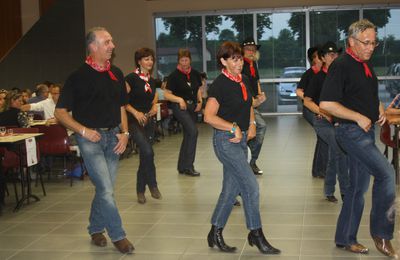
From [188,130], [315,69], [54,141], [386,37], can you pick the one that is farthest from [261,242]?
[386,37]

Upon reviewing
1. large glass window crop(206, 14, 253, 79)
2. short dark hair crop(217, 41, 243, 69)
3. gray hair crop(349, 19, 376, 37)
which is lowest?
short dark hair crop(217, 41, 243, 69)

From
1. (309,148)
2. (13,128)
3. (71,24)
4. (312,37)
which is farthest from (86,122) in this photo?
(312,37)

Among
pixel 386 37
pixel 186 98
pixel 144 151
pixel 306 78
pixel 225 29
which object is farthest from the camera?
pixel 225 29

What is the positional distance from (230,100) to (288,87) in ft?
44.4

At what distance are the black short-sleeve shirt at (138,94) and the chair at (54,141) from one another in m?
1.72

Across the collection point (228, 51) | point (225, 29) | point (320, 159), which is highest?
point (225, 29)

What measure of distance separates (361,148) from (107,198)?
75.7 inches

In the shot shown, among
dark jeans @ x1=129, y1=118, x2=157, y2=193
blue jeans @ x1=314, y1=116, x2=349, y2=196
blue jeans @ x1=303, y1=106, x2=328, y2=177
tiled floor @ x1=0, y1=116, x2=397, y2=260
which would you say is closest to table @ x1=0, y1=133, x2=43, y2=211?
tiled floor @ x1=0, y1=116, x2=397, y2=260

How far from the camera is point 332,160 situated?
240 inches

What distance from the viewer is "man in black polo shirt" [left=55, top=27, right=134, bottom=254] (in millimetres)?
4590

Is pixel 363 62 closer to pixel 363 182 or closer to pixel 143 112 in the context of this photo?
pixel 363 182

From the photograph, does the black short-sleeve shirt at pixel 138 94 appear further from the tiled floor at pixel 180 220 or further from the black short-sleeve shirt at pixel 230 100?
the black short-sleeve shirt at pixel 230 100

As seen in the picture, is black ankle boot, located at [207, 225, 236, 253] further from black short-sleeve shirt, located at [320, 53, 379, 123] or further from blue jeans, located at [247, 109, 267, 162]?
blue jeans, located at [247, 109, 267, 162]

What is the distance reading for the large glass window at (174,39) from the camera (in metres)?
17.8
